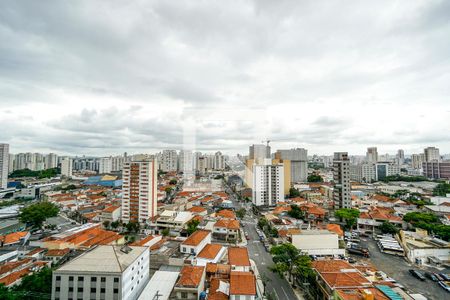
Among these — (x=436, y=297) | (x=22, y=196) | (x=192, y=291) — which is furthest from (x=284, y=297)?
(x=22, y=196)

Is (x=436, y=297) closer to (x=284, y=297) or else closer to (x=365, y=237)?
(x=284, y=297)

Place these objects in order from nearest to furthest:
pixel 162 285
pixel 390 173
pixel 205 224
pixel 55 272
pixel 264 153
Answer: pixel 55 272 → pixel 162 285 → pixel 205 224 → pixel 264 153 → pixel 390 173

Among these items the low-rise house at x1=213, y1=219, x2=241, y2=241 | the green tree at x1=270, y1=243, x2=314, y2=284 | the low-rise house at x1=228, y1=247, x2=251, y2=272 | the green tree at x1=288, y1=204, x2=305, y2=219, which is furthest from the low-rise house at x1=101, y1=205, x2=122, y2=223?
the green tree at x1=288, y1=204, x2=305, y2=219

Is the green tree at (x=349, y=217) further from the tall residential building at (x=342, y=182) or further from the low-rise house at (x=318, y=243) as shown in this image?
the low-rise house at (x=318, y=243)

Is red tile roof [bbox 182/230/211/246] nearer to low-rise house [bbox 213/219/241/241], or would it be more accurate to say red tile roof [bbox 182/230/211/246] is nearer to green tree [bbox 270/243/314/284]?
low-rise house [bbox 213/219/241/241]

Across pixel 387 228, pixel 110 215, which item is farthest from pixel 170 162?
pixel 387 228

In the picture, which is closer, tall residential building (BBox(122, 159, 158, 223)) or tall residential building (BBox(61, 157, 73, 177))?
tall residential building (BBox(122, 159, 158, 223))
